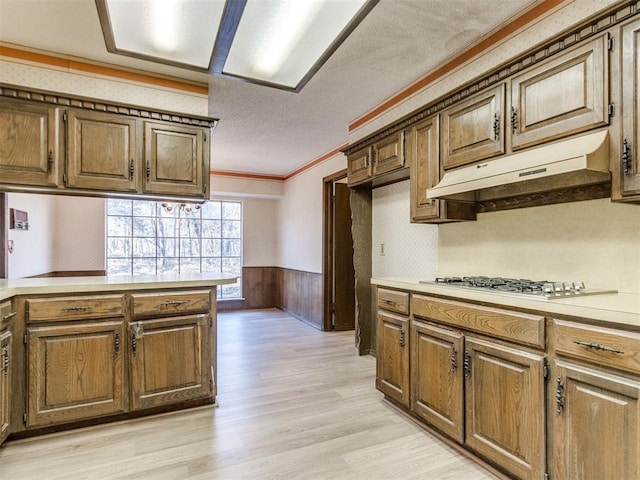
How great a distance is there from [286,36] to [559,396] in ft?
7.83

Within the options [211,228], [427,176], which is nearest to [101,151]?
[427,176]

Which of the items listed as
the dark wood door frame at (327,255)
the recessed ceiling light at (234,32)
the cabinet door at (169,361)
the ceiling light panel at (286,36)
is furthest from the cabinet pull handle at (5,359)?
the dark wood door frame at (327,255)

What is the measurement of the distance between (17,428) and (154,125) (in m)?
2.15

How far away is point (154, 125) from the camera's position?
2.76m

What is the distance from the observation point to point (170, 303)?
95.0 inches

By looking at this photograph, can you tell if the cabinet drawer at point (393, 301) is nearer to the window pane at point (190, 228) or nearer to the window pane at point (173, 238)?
the window pane at point (173, 238)

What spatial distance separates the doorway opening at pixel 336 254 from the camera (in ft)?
16.4

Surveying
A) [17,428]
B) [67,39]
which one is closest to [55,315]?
[17,428]

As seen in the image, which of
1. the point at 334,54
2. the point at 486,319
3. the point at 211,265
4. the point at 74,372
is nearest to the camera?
the point at 486,319

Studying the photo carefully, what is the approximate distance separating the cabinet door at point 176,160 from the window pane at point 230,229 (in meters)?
3.75

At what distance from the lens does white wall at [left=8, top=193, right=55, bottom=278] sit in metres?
3.40

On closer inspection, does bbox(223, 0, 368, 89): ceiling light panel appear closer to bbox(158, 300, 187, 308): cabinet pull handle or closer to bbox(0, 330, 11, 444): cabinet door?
bbox(158, 300, 187, 308): cabinet pull handle

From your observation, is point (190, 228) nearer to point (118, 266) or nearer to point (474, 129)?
point (118, 266)

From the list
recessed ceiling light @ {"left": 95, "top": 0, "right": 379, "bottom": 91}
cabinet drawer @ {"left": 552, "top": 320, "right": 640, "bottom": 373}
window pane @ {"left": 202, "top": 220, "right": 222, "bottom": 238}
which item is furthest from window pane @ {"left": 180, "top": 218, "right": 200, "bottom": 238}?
cabinet drawer @ {"left": 552, "top": 320, "right": 640, "bottom": 373}
